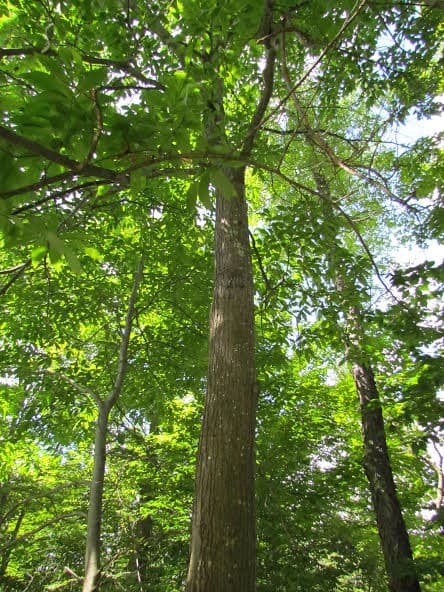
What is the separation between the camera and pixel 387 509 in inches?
199

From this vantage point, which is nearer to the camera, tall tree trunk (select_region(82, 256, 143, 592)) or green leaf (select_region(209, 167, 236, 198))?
green leaf (select_region(209, 167, 236, 198))

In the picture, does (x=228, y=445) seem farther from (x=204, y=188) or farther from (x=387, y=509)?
(x=387, y=509)

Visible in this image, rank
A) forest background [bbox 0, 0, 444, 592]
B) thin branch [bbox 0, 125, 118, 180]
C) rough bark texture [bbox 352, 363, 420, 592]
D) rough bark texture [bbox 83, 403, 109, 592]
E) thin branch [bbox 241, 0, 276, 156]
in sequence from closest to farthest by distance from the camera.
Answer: thin branch [bbox 0, 125, 118, 180] < forest background [bbox 0, 0, 444, 592] < thin branch [bbox 241, 0, 276, 156] < rough bark texture [bbox 83, 403, 109, 592] < rough bark texture [bbox 352, 363, 420, 592]

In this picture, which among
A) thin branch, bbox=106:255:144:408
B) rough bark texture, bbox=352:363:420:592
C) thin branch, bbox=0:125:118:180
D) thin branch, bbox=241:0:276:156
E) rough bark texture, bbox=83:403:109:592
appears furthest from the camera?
rough bark texture, bbox=352:363:420:592

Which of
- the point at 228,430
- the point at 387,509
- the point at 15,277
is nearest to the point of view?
the point at 15,277

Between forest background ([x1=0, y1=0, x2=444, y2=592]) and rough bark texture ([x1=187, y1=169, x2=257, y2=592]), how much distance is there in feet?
0.04

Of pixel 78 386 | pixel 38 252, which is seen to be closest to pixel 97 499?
pixel 78 386

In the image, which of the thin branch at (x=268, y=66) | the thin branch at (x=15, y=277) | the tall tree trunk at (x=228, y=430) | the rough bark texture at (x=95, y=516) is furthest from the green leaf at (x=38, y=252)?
the rough bark texture at (x=95, y=516)

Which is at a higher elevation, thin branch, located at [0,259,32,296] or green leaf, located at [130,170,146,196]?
thin branch, located at [0,259,32,296]

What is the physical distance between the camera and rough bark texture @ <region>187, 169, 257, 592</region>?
66.2 inches

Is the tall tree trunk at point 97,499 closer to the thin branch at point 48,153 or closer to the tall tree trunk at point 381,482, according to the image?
the tall tree trunk at point 381,482

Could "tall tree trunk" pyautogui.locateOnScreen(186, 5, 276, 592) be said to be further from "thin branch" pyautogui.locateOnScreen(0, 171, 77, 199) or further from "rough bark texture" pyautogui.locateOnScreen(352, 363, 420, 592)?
"rough bark texture" pyautogui.locateOnScreen(352, 363, 420, 592)

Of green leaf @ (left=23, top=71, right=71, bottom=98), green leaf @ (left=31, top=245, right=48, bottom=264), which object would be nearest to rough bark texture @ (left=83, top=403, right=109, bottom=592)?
green leaf @ (left=31, top=245, right=48, bottom=264)

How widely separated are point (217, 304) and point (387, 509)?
171 inches
